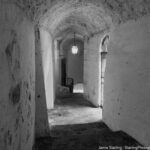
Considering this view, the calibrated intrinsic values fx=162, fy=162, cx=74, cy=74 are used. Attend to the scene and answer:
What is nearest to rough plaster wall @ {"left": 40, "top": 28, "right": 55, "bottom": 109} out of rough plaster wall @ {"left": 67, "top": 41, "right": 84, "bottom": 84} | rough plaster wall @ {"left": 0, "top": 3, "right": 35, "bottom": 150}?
rough plaster wall @ {"left": 0, "top": 3, "right": 35, "bottom": 150}

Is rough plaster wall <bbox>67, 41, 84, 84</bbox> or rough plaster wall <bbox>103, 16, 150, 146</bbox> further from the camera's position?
rough plaster wall <bbox>67, 41, 84, 84</bbox>

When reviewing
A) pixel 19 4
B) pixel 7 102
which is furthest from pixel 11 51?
pixel 19 4

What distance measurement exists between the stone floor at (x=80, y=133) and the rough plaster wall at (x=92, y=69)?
527 mm

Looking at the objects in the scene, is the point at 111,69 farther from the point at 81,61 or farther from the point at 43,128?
the point at 81,61

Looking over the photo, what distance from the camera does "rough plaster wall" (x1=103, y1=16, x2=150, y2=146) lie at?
2.60 meters

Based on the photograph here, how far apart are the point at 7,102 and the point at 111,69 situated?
2976 mm

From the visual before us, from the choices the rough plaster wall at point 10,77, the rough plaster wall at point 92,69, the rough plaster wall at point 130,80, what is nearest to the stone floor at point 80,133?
the rough plaster wall at point 130,80

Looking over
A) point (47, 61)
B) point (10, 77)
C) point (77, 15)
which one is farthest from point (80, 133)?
point (77, 15)

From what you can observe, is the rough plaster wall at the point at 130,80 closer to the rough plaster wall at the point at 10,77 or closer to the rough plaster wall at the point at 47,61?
the rough plaster wall at the point at 47,61

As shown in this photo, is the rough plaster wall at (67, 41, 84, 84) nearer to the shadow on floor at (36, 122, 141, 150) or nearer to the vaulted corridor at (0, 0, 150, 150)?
the vaulted corridor at (0, 0, 150, 150)

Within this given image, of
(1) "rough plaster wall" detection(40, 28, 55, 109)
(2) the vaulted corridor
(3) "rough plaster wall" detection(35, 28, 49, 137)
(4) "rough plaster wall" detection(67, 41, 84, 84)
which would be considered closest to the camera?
(2) the vaulted corridor

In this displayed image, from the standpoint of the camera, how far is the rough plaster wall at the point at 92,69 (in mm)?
5703

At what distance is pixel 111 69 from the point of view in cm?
393

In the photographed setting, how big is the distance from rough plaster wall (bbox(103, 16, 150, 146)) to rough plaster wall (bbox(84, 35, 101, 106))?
1.61 metres
